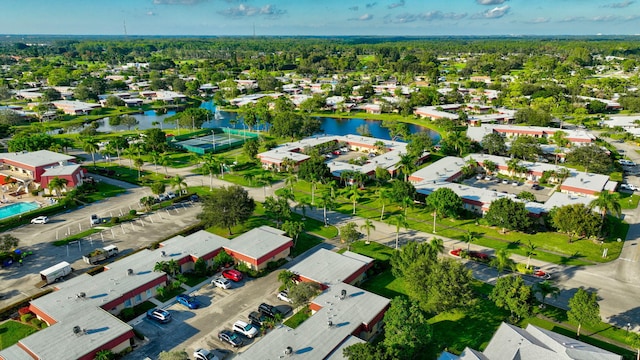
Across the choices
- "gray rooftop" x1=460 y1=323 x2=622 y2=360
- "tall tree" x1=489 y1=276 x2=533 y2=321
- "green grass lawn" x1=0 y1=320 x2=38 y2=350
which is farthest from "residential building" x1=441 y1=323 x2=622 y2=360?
"green grass lawn" x1=0 y1=320 x2=38 y2=350

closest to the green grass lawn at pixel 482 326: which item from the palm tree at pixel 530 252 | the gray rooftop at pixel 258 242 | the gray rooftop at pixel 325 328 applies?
the gray rooftop at pixel 325 328

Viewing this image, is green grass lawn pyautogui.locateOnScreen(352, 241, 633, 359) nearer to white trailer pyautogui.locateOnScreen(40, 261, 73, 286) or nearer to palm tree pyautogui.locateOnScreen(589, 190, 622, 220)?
palm tree pyautogui.locateOnScreen(589, 190, 622, 220)

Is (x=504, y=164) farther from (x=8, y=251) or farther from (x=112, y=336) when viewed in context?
(x=8, y=251)

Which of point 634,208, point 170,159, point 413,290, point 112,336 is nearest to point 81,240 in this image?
point 112,336

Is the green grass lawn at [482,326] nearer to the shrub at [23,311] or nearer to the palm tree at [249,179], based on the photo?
the shrub at [23,311]

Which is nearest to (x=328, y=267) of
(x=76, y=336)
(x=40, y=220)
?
(x=76, y=336)
